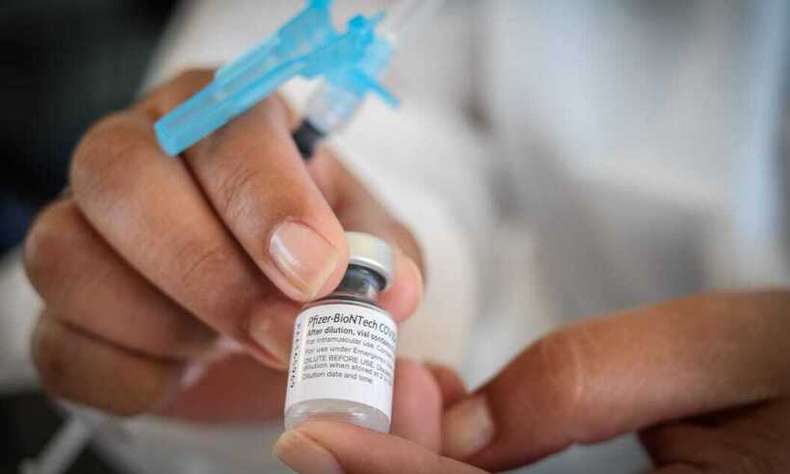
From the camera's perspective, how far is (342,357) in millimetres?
409

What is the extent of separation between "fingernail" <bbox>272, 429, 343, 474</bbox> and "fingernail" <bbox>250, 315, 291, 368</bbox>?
0.09 m

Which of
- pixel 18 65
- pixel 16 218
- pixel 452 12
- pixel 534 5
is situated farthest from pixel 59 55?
pixel 534 5

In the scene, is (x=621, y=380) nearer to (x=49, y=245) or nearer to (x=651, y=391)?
(x=651, y=391)

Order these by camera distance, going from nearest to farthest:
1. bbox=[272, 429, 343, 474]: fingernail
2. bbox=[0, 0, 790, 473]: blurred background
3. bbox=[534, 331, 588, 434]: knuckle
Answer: bbox=[272, 429, 343, 474]: fingernail, bbox=[534, 331, 588, 434]: knuckle, bbox=[0, 0, 790, 473]: blurred background

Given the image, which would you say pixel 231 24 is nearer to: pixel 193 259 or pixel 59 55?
pixel 59 55

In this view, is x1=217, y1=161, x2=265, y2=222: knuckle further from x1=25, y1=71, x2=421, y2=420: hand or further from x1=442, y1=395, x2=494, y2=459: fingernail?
x1=442, y1=395, x2=494, y2=459: fingernail

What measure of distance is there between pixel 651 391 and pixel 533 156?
1.24ft

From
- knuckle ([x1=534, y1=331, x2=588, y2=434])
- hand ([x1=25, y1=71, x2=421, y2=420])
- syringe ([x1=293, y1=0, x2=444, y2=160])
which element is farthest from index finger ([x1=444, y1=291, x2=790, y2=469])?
syringe ([x1=293, y1=0, x2=444, y2=160])

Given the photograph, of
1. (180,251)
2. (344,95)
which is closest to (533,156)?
(344,95)

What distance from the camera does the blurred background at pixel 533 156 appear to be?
0.72 m

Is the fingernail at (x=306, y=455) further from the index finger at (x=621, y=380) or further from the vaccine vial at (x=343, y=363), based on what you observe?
the index finger at (x=621, y=380)

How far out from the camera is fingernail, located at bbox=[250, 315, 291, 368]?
481 millimetres

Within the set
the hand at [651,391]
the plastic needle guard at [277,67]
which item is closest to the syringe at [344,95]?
the plastic needle guard at [277,67]

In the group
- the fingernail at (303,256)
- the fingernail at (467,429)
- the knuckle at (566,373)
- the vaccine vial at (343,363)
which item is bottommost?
the fingernail at (467,429)
